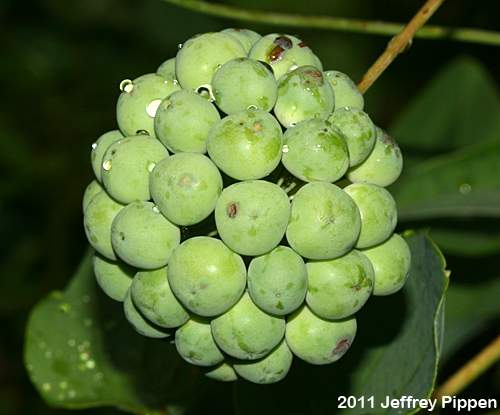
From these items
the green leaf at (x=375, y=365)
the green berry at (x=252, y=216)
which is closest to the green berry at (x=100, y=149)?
the green berry at (x=252, y=216)

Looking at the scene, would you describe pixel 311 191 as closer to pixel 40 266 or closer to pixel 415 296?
pixel 415 296

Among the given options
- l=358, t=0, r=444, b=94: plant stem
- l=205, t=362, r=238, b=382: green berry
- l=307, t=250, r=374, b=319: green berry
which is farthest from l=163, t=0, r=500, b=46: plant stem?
l=205, t=362, r=238, b=382: green berry

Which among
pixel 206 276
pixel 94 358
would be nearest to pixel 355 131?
pixel 206 276

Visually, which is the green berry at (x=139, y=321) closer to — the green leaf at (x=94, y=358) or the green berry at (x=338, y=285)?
the green berry at (x=338, y=285)

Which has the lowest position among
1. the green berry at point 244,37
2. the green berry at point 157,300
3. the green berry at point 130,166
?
the green berry at point 157,300

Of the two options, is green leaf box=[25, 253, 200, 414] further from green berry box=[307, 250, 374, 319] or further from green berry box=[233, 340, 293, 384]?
green berry box=[307, 250, 374, 319]
